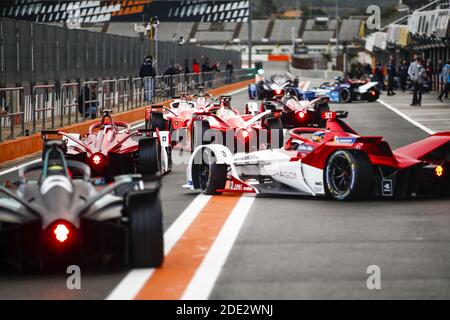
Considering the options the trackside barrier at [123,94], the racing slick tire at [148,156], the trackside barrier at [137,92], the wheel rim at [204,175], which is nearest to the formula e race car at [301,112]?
the trackside barrier at [123,94]

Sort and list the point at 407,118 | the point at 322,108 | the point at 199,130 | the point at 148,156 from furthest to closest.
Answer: the point at 407,118, the point at 322,108, the point at 199,130, the point at 148,156

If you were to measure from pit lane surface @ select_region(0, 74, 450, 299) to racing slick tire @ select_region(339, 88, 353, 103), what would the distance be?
1393 inches

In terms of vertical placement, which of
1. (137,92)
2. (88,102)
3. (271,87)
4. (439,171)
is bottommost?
(271,87)

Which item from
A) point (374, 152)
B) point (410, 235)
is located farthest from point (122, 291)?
point (374, 152)

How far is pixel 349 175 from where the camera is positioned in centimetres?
1430

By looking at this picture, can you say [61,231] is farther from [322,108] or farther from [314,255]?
[322,108]

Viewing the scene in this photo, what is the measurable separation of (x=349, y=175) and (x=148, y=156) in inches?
156

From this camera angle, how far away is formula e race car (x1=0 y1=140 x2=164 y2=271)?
31.4 ft

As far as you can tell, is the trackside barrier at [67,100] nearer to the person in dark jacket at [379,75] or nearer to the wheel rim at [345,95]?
the wheel rim at [345,95]

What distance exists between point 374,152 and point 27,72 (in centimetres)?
2107

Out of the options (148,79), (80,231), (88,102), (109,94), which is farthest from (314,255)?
(148,79)

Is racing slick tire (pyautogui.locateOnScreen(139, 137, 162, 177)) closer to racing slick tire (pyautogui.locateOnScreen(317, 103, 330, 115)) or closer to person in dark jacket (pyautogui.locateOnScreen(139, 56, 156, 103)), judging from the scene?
racing slick tire (pyautogui.locateOnScreen(317, 103, 330, 115))

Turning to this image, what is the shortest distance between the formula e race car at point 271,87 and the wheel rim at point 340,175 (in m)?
31.4
